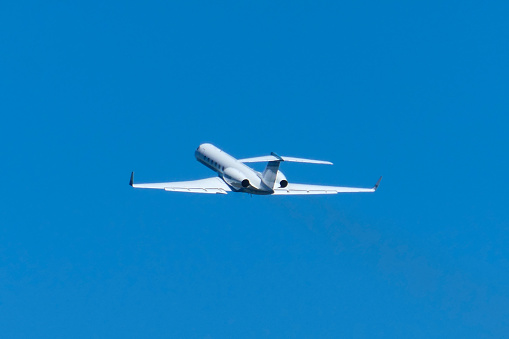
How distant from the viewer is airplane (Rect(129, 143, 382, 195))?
479ft

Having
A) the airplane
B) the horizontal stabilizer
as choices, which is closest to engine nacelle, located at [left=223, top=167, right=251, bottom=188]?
the airplane

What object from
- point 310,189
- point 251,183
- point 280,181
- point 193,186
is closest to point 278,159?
point 280,181

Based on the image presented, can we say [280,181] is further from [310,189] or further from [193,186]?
[193,186]

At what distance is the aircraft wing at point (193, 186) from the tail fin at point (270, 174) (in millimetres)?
5221

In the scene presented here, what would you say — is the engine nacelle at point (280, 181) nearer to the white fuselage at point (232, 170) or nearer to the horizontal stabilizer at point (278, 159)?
the white fuselage at point (232, 170)

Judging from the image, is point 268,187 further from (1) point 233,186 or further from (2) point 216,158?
(2) point 216,158

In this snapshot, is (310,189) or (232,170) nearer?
(310,189)

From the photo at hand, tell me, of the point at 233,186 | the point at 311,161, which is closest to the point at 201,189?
the point at 233,186

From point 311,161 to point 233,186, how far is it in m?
11.6

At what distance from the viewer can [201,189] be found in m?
149

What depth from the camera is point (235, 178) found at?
150625 mm

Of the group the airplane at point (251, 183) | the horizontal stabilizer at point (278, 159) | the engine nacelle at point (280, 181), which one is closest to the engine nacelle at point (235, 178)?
the airplane at point (251, 183)

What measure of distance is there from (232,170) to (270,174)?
27.1 feet

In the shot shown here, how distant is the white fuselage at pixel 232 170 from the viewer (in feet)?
484
